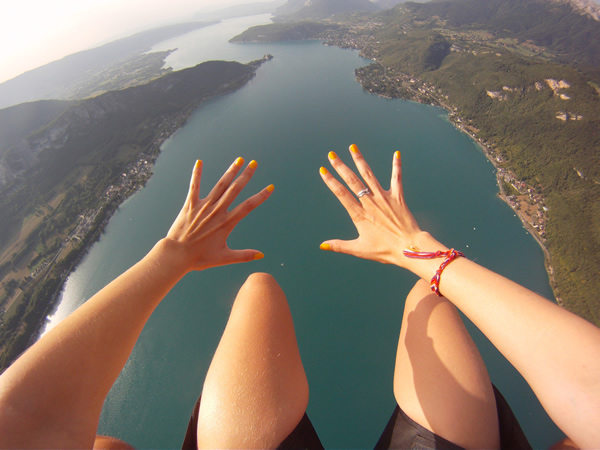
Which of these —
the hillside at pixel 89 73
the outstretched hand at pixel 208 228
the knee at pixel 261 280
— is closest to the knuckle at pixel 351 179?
the outstretched hand at pixel 208 228

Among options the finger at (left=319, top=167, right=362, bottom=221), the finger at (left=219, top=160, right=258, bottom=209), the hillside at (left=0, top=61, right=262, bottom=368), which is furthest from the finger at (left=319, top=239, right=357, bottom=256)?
the hillside at (left=0, top=61, right=262, bottom=368)

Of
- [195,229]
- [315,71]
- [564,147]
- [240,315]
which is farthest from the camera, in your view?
[315,71]

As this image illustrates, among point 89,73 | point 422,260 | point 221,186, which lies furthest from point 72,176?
point 89,73

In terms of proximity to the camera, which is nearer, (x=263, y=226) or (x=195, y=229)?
(x=195, y=229)

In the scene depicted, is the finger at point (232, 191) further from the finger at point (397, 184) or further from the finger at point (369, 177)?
the finger at point (397, 184)

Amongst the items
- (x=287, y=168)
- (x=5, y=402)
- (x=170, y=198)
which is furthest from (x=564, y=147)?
(x=170, y=198)

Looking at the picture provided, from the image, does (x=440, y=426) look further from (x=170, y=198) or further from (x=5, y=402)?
(x=170, y=198)
